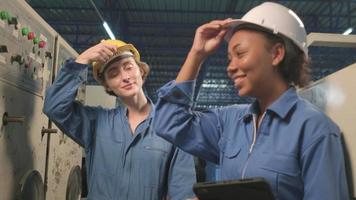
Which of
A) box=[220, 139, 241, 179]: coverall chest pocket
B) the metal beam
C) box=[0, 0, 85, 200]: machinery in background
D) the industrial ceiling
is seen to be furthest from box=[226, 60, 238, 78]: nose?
the industrial ceiling

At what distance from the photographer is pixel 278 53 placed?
4.10 ft

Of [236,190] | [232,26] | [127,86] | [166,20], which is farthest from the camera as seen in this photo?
[166,20]

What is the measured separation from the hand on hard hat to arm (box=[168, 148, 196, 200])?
0.55 metres

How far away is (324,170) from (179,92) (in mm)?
581

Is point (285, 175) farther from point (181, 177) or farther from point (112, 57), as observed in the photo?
point (112, 57)

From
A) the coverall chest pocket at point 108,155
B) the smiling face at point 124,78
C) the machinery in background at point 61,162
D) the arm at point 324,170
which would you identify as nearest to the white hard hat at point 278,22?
the arm at point 324,170

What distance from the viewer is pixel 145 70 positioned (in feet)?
6.81

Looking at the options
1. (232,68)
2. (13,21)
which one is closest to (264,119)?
(232,68)

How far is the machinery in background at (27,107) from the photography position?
4.83 ft

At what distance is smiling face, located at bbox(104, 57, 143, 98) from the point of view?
6.07 feet

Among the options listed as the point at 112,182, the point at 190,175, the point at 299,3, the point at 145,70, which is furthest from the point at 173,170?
the point at 299,3

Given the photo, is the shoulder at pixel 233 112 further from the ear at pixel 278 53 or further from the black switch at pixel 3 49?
the black switch at pixel 3 49

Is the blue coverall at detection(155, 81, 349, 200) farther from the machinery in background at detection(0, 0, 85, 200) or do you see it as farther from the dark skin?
the machinery in background at detection(0, 0, 85, 200)

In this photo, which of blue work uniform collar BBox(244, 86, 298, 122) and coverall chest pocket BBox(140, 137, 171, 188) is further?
coverall chest pocket BBox(140, 137, 171, 188)
